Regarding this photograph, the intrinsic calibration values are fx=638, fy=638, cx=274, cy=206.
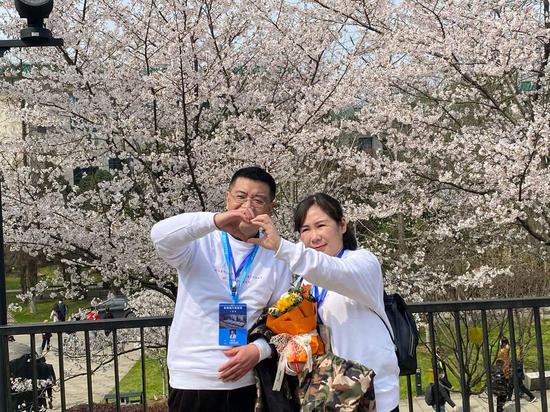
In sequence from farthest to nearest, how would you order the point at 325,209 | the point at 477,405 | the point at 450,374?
the point at 450,374
the point at 477,405
the point at 325,209

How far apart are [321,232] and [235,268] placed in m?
0.38

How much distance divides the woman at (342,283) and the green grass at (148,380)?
43.6 feet

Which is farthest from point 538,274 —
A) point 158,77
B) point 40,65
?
point 40,65

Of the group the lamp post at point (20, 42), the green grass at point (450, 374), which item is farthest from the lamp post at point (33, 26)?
the green grass at point (450, 374)

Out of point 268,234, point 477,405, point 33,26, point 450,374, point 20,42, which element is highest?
point 33,26

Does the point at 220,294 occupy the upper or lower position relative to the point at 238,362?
upper

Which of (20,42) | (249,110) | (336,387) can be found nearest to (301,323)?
(336,387)

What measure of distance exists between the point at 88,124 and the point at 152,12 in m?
1.54

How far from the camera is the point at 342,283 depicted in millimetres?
2262

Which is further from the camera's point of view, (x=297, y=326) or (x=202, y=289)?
(x=202, y=289)

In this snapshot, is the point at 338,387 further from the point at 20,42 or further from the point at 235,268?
the point at 20,42

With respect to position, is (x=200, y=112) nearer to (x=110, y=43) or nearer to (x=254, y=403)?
(x=110, y=43)

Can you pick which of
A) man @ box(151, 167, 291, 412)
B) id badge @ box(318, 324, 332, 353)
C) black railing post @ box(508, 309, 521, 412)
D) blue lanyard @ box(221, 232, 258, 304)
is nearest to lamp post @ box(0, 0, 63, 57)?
man @ box(151, 167, 291, 412)

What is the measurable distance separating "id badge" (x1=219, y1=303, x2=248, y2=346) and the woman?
0.97 feet
